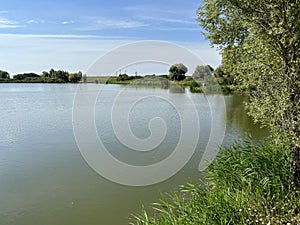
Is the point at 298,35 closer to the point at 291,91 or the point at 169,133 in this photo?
the point at 291,91

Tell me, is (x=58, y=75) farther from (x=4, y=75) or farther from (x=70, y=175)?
(x=70, y=175)

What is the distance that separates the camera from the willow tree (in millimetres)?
3404

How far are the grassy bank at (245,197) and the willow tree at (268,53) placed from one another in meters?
0.46

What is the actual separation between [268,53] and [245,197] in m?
1.91

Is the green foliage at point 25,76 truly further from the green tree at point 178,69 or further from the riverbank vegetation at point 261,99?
the riverbank vegetation at point 261,99

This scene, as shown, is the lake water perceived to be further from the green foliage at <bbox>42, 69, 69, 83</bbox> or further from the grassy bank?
the green foliage at <bbox>42, 69, 69, 83</bbox>

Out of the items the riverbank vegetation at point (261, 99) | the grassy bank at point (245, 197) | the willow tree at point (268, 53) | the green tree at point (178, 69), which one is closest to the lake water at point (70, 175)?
the grassy bank at point (245, 197)

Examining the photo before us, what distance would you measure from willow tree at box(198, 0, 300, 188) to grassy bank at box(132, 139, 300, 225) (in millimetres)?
461

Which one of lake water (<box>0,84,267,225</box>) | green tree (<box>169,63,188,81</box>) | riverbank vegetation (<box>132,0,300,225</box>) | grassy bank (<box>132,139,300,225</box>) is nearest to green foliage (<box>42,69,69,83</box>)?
green tree (<box>169,63,188,81</box>)

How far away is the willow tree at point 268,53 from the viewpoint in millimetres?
3404

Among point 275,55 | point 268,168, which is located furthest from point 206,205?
point 275,55

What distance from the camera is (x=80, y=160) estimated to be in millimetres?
8039

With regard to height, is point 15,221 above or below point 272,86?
below

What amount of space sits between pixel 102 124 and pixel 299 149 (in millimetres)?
9521
